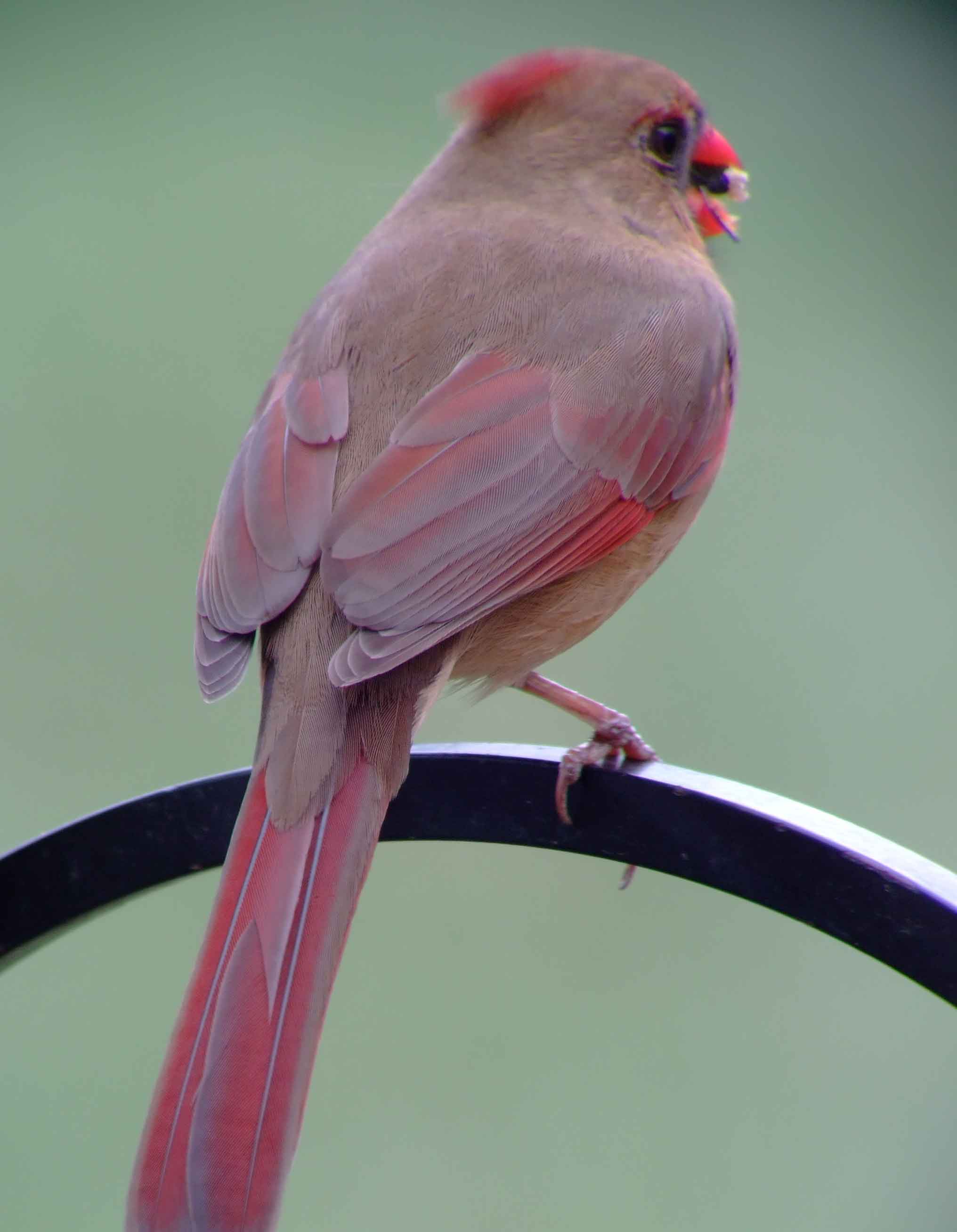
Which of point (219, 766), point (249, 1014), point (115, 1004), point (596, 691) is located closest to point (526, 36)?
point (596, 691)

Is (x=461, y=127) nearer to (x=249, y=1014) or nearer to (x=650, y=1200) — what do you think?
(x=249, y=1014)

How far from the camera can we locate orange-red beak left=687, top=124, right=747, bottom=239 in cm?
276

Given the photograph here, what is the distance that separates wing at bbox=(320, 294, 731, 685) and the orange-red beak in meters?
0.32

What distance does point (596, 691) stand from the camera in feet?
13.7

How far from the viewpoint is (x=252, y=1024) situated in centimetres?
170

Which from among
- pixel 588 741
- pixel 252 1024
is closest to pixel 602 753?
pixel 588 741

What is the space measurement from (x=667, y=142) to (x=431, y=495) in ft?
3.05

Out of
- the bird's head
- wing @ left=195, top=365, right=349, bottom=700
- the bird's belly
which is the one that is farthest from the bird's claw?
the bird's head

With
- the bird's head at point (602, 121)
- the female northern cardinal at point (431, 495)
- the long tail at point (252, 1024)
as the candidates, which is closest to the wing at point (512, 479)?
the female northern cardinal at point (431, 495)

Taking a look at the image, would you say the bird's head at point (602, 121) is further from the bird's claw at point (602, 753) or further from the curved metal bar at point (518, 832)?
the curved metal bar at point (518, 832)

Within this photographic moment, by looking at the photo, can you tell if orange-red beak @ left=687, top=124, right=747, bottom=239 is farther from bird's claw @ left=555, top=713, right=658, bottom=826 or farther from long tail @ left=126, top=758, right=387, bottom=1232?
long tail @ left=126, top=758, right=387, bottom=1232

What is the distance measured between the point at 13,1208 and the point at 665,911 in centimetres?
165

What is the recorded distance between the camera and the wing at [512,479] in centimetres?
205

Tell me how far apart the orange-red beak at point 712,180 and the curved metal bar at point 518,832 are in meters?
1.06
